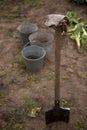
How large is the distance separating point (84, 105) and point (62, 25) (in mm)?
1768

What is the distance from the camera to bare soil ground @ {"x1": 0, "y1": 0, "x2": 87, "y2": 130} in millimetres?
3953

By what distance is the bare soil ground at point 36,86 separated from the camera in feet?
13.0

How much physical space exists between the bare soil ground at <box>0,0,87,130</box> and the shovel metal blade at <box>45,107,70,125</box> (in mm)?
81

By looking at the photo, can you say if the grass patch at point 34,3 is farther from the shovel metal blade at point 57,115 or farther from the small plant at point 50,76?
the shovel metal blade at point 57,115

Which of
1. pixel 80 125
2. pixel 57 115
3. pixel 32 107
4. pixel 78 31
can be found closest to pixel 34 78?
pixel 32 107

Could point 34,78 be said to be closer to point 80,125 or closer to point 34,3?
point 80,125

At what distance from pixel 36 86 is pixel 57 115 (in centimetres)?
92

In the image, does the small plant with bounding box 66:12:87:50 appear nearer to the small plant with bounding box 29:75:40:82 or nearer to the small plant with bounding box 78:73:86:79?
the small plant with bounding box 78:73:86:79

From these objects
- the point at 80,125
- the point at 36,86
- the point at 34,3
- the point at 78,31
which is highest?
the point at 34,3

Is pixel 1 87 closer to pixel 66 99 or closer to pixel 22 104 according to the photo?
pixel 22 104

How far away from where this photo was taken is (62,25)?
2.99 m

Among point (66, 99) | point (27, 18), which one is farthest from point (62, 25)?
point (27, 18)

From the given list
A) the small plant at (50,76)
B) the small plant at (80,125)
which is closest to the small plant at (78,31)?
the small plant at (50,76)

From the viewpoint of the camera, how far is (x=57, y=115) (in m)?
3.87
